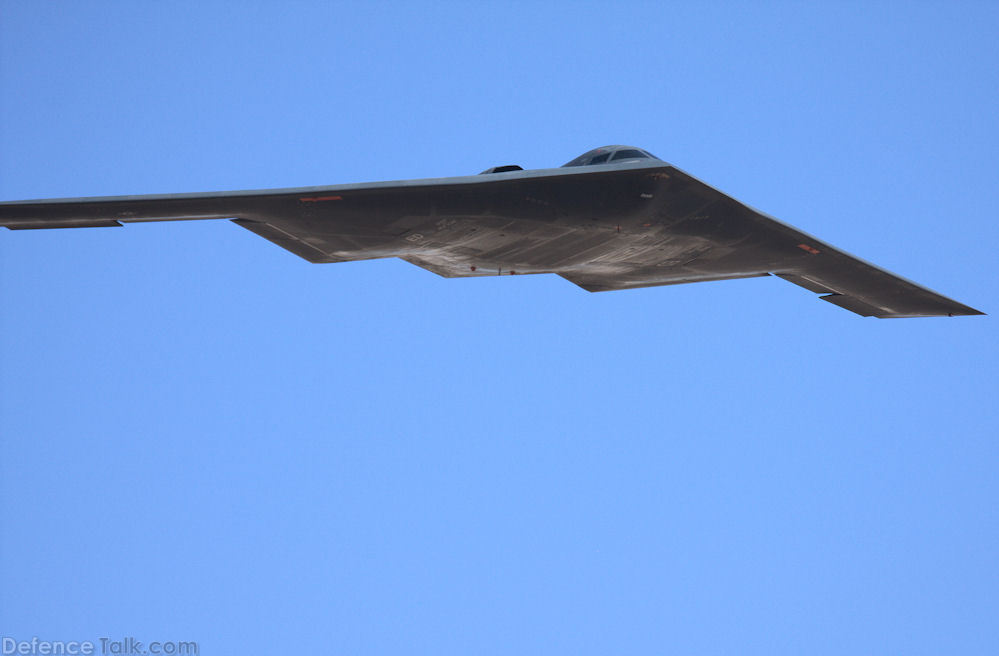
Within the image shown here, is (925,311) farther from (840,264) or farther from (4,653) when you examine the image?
(4,653)

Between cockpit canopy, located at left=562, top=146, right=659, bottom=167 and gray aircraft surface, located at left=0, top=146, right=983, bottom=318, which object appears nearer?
gray aircraft surface, located at left=0, top=146, right=983, bottom=318

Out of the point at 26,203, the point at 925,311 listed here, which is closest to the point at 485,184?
the point at 26,203

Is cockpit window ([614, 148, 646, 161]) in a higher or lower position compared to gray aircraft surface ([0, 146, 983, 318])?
higher

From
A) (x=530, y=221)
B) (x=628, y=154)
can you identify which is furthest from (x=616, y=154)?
(x=530, y=221)

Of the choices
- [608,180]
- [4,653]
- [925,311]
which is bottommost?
[4,653]

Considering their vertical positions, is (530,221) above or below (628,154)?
below

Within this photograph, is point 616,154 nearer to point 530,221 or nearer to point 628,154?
point 628,154

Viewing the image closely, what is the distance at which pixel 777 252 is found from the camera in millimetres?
17516

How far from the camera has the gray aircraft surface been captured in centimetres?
1495

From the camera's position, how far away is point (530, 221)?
15891 millimetres

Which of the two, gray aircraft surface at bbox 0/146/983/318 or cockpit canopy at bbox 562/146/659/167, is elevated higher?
cockpit canopy at bbox 562/146/659/167

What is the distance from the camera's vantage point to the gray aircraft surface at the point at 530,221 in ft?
49.1

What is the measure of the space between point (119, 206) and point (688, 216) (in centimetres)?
701

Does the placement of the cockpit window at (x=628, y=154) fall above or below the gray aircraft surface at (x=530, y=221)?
above
